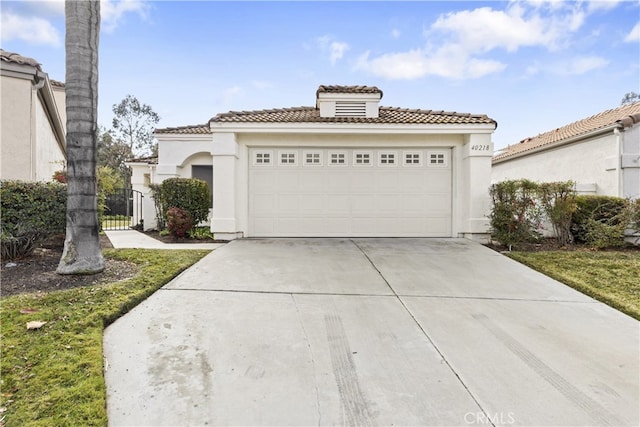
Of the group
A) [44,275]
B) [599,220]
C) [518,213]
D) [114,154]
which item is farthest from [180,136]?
[114,154]

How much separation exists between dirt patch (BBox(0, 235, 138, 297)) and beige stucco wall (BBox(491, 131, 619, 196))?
12.8 m

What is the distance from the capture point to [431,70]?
12.9m

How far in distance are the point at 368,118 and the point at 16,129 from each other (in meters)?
8.77

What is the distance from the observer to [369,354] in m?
2.97

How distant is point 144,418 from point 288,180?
7530mm

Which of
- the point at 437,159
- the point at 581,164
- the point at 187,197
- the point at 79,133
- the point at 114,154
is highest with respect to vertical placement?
the point at 114,154

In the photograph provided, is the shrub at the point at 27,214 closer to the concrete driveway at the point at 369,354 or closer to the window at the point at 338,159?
the concrete driveway at the point at 369,354

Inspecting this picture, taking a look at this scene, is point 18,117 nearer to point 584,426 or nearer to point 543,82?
point 584,426

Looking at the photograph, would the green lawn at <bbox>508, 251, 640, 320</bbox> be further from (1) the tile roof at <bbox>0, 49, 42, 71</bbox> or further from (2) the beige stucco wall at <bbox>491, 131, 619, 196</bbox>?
(1) the tile roof at <bbox>0, 49, 42, 71</bbox>

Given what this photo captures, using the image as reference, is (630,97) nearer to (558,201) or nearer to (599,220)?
(599,220)

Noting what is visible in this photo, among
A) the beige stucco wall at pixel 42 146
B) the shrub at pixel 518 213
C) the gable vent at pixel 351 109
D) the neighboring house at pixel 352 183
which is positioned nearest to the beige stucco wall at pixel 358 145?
the neighboring house at pixel 352 183

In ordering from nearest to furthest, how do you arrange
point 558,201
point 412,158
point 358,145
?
point 558,201
point 358,145
point 412,158

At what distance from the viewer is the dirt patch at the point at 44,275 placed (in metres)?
4.36

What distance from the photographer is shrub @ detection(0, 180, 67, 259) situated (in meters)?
5.16
